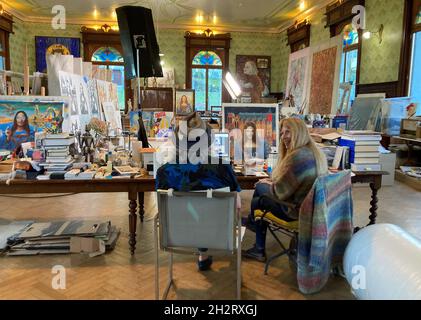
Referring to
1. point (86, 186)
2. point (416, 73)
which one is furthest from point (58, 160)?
point (416, 73)

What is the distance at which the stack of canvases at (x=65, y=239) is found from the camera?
3.19 m

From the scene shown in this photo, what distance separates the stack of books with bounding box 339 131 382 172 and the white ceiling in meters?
7.09

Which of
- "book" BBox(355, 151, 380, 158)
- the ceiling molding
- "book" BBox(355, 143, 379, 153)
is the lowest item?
"book" BBox(355, 151, 380, 158)

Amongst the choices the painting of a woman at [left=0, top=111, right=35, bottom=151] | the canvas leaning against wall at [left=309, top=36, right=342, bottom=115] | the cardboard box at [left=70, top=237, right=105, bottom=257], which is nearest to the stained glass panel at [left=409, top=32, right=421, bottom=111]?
the canvas leaning against wall at [left=309, top=36, right=342, bottom=115]

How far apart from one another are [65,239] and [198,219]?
5.43ft

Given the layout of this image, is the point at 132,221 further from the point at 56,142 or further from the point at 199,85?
the point at 199,85

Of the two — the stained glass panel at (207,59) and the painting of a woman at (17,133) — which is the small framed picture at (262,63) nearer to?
the stained glass panel at (207,59)

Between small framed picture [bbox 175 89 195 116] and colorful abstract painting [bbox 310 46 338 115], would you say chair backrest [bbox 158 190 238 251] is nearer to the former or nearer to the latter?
colorful abstract painting [bbox 310 46 338 115]

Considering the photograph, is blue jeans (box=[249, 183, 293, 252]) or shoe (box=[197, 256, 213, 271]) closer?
blue jeans (box=[249, 183, 293, 252])

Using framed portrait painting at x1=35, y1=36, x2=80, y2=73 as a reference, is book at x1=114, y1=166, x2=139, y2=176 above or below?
below

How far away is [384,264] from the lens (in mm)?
2025

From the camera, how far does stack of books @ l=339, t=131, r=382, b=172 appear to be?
10.8ft

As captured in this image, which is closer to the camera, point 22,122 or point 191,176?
point 191,176
